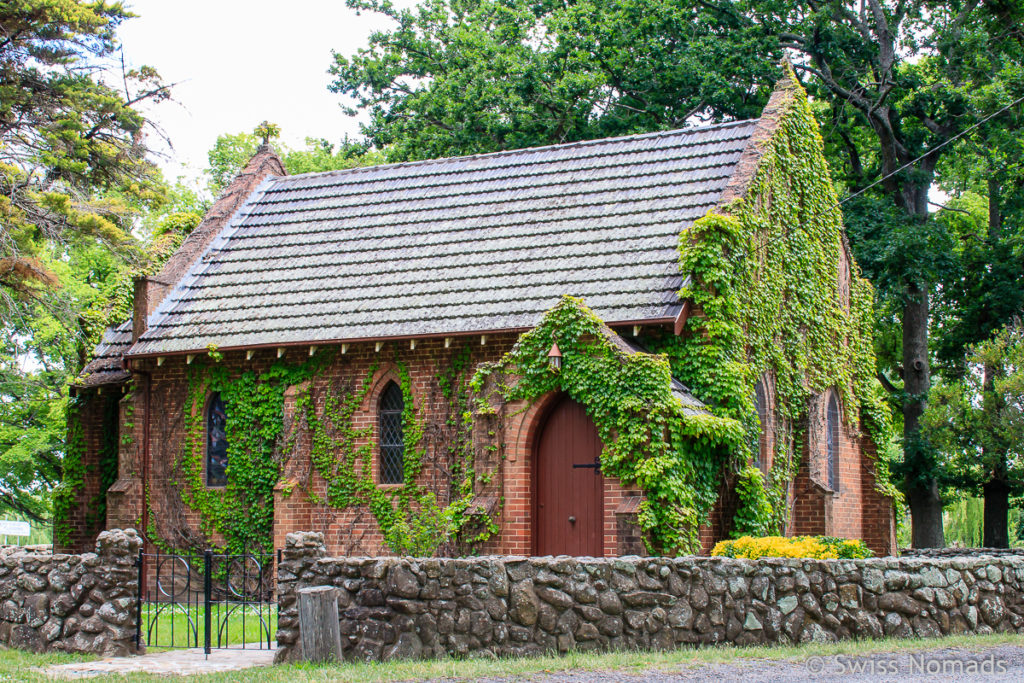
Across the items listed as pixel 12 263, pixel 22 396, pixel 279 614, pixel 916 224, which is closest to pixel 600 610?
pixel 279 614

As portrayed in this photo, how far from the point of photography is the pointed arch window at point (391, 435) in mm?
19750

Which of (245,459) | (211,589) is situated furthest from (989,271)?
(211,589)

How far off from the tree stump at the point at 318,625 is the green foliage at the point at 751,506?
24.3ft

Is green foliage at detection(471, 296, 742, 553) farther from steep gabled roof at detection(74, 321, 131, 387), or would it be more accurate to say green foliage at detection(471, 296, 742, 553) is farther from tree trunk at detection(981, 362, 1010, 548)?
tree trunk at detection(981, 362, 1010, 548)

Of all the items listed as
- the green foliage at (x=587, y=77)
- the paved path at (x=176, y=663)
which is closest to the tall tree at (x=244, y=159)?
the green foliage at (x=587, y=77)

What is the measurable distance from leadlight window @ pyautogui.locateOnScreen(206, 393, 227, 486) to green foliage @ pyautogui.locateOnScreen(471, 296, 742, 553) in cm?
642

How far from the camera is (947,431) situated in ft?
85.3

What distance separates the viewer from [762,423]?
62.1ft

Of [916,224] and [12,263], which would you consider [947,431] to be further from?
[12,263]

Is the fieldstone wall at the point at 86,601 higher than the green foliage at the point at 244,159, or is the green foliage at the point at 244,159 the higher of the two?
the green foliage at the point at 244,159

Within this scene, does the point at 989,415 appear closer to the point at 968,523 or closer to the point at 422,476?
the point at 422,476

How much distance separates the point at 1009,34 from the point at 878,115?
4425mm

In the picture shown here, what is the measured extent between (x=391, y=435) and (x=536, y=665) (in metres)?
9.51

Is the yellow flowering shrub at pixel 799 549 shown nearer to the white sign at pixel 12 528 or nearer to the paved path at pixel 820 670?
the paved path at pixel 820 670
